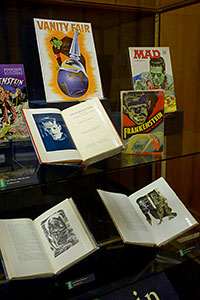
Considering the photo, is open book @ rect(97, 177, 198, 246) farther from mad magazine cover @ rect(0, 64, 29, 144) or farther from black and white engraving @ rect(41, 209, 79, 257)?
mad magazine cover @ rect(0, 64, 29, 144)

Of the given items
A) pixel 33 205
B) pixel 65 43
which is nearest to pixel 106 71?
pixel 65 43

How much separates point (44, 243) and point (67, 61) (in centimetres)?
68

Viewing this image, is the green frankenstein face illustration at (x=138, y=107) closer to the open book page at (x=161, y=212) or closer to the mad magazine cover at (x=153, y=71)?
the mad magazine cover at (x=153, y=71)

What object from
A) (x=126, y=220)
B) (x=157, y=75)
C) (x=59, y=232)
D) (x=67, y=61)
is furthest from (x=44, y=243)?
(x=157, y=75)

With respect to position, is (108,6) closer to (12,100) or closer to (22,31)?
(22,31)

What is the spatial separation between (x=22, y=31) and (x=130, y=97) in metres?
0.59

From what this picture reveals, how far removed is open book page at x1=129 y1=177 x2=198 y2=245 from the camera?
1.26 metres

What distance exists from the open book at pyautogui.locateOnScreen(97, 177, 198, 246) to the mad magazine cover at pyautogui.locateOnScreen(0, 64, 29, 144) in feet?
1.57

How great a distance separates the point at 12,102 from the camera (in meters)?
1.05

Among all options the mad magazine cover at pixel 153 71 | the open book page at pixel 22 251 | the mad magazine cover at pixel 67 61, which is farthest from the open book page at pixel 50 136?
the mad magazine cover at pixel 153 71

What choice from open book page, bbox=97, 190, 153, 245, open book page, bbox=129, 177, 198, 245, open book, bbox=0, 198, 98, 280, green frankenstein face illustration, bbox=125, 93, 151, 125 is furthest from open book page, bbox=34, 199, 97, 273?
green frankenstein face illustration, bbox=125, 93, 151, 125

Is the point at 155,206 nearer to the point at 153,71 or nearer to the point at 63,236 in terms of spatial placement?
the point at 63,236

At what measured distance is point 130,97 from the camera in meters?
1.05

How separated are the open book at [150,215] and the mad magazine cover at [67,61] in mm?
466
